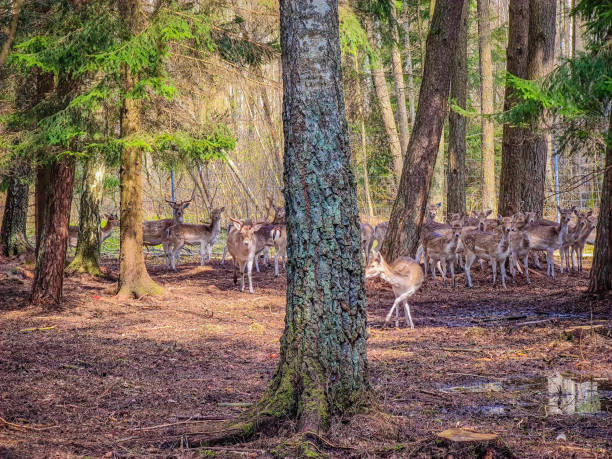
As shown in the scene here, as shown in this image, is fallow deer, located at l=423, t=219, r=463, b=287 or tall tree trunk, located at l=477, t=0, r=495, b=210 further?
tall tree trunk, located at l=477, t=0, r=495, b=210

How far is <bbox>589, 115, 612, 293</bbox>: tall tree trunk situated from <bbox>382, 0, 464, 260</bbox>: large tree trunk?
14.7 feet

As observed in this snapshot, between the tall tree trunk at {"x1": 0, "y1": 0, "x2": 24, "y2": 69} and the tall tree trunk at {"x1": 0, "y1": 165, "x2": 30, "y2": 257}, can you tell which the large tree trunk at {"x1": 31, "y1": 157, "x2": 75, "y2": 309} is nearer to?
the tall tree trunk at {"x1": 0, "y1": 165, "x2": 30, "y2": 257}

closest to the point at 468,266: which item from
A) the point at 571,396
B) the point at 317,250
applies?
the point at 571,396

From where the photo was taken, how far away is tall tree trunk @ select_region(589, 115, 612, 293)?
36.8 feet

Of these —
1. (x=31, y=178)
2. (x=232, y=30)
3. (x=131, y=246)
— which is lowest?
(x=131, y=246)

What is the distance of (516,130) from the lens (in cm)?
1788

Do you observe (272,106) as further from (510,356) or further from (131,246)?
(510,356)

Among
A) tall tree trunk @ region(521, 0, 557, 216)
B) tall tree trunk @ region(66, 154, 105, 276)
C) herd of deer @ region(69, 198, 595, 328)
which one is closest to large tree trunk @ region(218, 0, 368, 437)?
herd of deer @ region(69, 198, 595, 328)

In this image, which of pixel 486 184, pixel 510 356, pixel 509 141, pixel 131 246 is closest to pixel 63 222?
pixel 131 246

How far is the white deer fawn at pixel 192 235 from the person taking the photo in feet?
72.8

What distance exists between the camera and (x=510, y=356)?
29.2 ft

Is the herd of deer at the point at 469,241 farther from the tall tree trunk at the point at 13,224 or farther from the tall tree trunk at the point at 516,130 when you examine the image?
the tall tree trunk at the point at 13,224

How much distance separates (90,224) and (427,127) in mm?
8774

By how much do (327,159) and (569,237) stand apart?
15962mm
